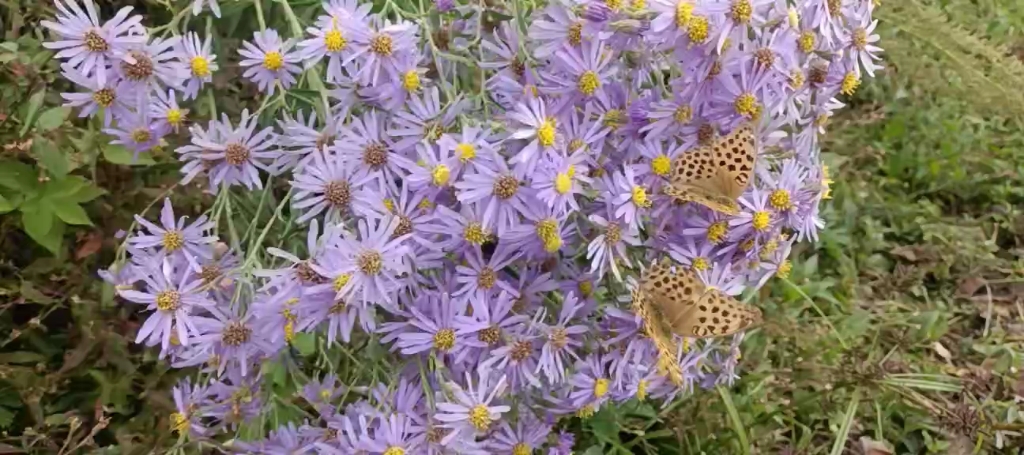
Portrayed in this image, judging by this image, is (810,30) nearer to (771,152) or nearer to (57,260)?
(771,152)

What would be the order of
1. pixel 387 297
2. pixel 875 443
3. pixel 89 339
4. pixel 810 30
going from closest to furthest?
1. pixel 387 297
2. pixel 810 30
3. pixel 89 339
4. pixel 875 443

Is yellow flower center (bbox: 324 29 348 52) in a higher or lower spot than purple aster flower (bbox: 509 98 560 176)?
higher

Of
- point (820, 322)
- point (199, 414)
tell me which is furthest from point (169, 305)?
point (820, 322)

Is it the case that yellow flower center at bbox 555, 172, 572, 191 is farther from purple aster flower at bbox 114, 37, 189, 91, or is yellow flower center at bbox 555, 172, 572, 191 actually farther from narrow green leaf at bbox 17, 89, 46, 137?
narrow green leaf at bbox 17, 89, 46, 137

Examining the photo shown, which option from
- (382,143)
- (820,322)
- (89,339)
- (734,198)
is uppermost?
(382,143)

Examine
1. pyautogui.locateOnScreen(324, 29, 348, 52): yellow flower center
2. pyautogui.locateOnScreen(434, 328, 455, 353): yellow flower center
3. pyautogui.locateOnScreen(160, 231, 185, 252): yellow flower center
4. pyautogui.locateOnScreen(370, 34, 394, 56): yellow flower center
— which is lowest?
pyautogui.locateOnScreen(434, 328, 455, 353): yellow flower center

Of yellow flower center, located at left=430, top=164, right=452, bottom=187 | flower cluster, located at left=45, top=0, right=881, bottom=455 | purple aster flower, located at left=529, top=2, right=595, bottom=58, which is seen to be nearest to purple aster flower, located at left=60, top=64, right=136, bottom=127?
flower cluster, located at left=45, top=0, right=881, bottom=455
